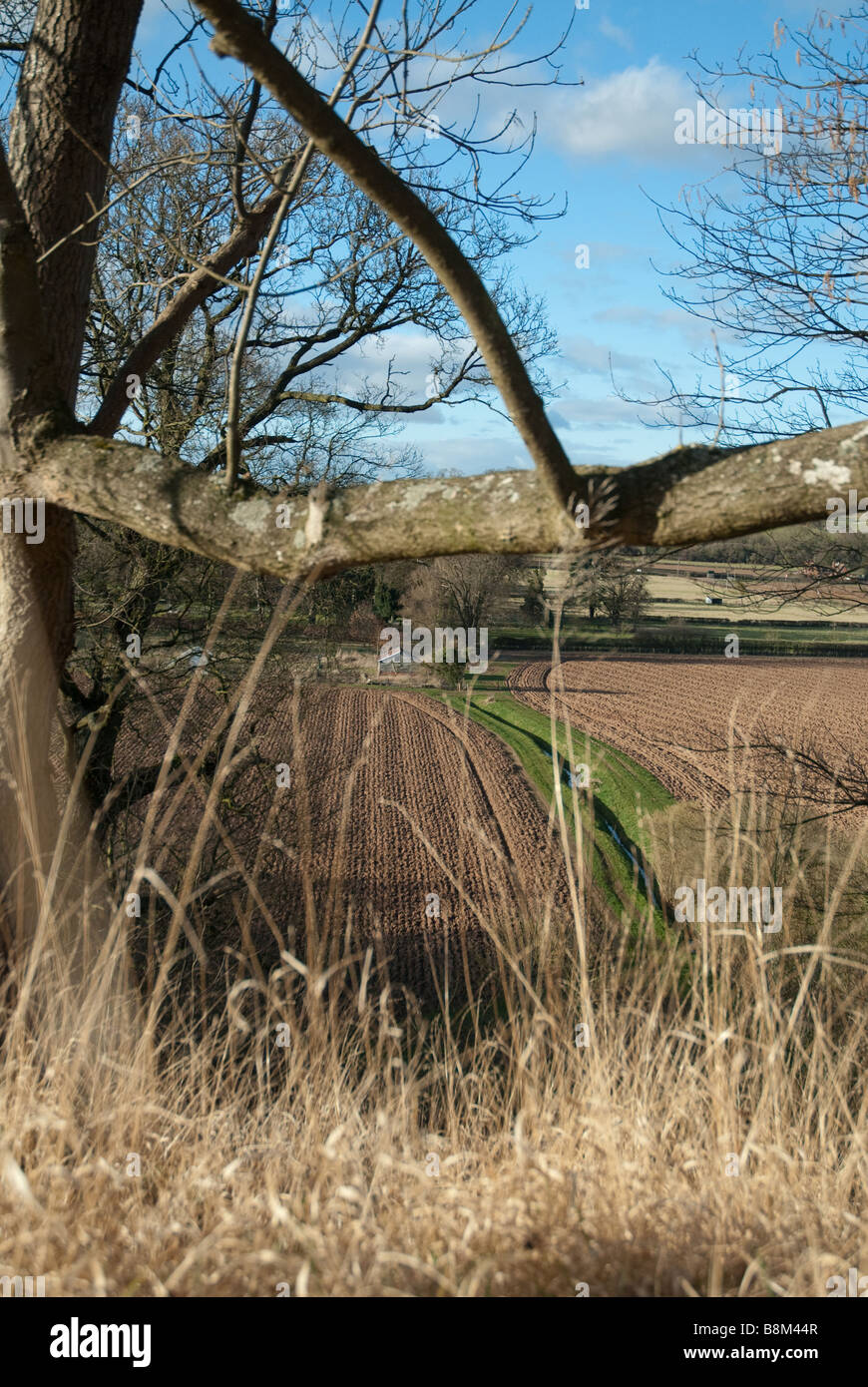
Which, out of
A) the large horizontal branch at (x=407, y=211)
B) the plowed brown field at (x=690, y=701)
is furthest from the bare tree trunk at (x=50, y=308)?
the plowed brown field at (x=690, y=701)

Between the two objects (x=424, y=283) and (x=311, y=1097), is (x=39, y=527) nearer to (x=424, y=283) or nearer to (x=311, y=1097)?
(x=311, y=1097)

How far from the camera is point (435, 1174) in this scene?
2.12 meters

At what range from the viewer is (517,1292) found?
180 centimetres

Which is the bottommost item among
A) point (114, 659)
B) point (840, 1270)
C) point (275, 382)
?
point (840, 1270)

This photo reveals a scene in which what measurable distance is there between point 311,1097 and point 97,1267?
0.77 meters

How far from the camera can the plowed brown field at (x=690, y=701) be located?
18.1 m

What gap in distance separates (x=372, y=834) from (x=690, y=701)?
9221 mm

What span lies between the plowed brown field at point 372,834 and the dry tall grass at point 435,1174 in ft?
1.54

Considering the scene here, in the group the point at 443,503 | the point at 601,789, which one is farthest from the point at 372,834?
the point at 443,503

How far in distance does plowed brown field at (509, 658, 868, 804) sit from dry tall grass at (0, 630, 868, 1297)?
11.3 m

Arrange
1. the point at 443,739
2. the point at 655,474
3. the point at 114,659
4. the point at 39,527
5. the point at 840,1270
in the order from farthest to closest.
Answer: the point at 443,739
the point at 114,659
the point at 39,527
the point at 655,474
the point at 840,1270

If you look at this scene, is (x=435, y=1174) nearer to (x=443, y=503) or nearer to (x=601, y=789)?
(x=443, y=503)

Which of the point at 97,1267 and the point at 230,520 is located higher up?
the point at 230,520
